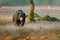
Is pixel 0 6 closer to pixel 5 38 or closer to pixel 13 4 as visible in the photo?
pixel 13 4

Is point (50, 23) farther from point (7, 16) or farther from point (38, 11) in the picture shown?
point (7, 16)

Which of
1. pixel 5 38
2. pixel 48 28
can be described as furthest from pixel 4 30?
pixel 48 28

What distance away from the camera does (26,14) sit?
3279mm

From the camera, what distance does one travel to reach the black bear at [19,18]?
3254 millimetres

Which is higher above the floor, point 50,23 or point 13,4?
point 13,4

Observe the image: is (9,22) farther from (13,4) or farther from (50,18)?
(50,18)

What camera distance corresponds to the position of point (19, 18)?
3.26 metres

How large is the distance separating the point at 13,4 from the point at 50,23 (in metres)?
0.54

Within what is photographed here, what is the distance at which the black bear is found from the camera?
3.25m

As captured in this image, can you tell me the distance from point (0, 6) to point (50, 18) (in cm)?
67

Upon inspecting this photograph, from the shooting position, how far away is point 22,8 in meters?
3.29

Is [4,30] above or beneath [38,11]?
beneath

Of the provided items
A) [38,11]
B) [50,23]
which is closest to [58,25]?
[50,23]

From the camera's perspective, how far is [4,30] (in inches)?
127
